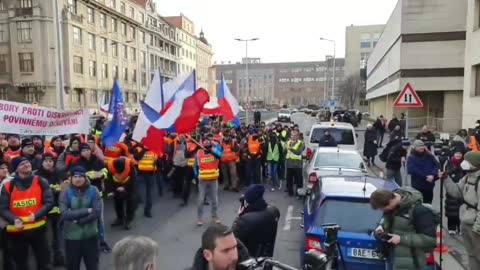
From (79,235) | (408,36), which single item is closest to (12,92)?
(408,36)

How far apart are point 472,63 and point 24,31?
4324 cm

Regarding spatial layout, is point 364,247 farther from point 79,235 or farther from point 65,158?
point 65,158

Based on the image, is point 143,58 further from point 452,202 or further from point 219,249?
point 219,249

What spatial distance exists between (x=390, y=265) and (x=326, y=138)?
28.8 ft

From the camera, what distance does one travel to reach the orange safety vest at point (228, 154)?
472 inches

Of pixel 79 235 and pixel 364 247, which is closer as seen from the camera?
pixel 364 247

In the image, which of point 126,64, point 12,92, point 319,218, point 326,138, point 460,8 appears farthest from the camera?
point 126,64

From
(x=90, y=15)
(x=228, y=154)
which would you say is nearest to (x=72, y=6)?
(x=90, y=15)

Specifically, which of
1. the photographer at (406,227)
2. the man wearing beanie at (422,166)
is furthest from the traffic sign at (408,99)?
the photographer at (406,227)

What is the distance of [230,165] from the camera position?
12.1m

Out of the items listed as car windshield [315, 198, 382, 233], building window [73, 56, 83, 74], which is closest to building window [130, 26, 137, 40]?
building window [73, 56, 83, 74]

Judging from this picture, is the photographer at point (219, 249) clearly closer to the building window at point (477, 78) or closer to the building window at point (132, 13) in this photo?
the building window at point (477, 78)

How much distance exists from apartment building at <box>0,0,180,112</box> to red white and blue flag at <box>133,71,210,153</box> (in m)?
38.5

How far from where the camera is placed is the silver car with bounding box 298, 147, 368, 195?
8.97 metres
